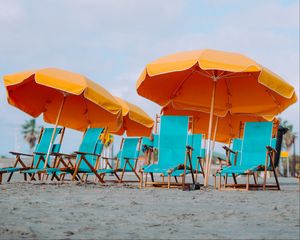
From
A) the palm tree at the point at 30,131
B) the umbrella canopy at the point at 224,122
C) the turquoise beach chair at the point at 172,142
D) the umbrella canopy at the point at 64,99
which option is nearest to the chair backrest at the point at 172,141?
the turquoise beach chair at the point at 172,142

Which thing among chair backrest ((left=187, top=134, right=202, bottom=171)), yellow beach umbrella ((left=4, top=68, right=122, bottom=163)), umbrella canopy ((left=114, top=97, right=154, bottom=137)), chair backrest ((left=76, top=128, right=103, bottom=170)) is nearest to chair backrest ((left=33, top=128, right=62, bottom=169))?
yellow beach umbrella ((left=4, top=68, right=122, bottom=163))

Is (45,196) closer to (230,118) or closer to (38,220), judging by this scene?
(38,220)

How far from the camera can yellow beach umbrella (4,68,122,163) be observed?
912cm

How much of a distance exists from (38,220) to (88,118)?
784 centimetres

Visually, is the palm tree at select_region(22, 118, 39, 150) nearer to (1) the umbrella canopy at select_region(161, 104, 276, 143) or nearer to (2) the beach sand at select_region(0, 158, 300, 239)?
(1) the umbrella canopy at select_region(161, 104, 276, 143)

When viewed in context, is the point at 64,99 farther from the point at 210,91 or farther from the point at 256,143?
the point at 256,143

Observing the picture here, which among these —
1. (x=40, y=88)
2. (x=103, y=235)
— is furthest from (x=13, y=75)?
(x=103, y=235)

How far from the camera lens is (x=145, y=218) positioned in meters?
3.96

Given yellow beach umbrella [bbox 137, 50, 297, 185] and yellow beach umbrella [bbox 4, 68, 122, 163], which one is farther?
yellow beach umbrella [bbox 137, 50, 297, 185]

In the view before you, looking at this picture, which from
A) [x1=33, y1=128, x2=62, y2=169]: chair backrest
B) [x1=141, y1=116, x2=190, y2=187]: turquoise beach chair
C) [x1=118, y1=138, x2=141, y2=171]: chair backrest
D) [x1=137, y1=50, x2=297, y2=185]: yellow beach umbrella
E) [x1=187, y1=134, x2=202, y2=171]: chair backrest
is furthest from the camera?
[x1=118, y1=138, x2=141, y2=171]: chair backrest

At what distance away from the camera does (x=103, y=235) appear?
10.5 ft

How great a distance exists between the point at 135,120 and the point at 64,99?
3.05 meters

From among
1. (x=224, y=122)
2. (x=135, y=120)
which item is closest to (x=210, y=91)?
(x=224, y=122)

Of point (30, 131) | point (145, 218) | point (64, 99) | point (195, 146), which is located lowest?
point (145, 218)
